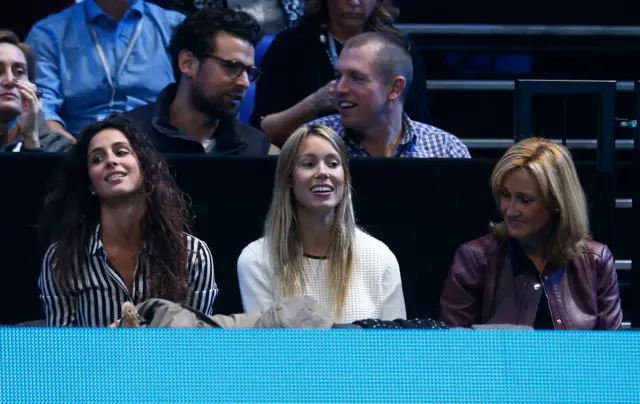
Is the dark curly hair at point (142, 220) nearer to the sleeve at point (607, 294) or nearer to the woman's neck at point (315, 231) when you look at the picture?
the woman's neck at point (315, 231)

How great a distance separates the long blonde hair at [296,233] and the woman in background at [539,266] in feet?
1.07

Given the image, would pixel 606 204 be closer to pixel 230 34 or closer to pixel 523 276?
pixel 523 276

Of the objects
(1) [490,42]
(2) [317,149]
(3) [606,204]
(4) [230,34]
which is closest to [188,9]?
(4) [230,34]

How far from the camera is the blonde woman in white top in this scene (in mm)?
3766

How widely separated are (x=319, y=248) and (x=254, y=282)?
9.3 inches

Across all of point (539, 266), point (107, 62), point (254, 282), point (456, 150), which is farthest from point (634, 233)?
point (107, 62)

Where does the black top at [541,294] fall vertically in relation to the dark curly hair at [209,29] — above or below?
below

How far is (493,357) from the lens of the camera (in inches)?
97.9

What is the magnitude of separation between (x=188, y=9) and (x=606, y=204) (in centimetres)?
218

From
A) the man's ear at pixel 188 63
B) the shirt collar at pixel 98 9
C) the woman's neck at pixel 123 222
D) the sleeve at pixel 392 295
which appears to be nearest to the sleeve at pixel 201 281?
the woman's neck at pixel 123 222

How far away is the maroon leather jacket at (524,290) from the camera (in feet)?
12.4

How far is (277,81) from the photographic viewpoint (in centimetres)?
482

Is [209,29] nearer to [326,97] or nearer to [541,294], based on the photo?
[326,97]

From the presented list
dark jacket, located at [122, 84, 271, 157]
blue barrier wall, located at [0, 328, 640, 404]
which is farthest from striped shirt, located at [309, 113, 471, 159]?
blue barrier wall, located at [0, 328, 640, 404]
